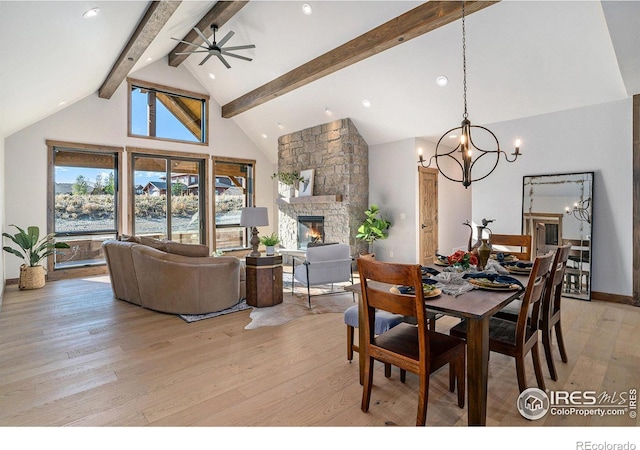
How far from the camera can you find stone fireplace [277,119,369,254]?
6914 millimetres

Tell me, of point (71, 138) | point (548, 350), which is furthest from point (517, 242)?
point (71, 138)

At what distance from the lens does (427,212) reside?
6.93 m

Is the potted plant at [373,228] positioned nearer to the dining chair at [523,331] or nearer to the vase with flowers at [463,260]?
the vase with flowers at [463,260]

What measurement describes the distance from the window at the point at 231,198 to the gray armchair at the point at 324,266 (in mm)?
4441

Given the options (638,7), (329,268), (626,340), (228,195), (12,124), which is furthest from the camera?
(228,195)

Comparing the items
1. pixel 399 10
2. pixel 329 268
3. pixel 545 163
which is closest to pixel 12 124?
pixel 329 268

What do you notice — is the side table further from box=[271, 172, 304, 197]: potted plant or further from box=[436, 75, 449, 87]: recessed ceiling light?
box=[271, 172, 304, 197]: potted plant

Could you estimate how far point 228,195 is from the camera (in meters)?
8.82

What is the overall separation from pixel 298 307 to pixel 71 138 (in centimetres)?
566

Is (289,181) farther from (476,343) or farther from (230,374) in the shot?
(476,343)

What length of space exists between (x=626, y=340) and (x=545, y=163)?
8.88 ft

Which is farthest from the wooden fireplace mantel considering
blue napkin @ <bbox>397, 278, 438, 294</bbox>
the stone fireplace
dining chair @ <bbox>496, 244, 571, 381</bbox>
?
blue napkin @ <bbox>397, 278, 438, 294</bbox>

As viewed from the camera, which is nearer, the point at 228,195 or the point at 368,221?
the point at 368,221

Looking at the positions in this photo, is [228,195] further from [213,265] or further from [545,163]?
[545,163]
